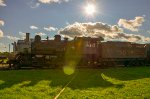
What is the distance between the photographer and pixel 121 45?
45281 millimetres

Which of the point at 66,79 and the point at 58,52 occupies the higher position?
the point at 58,52

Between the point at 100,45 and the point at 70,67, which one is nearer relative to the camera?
the point at 70,67

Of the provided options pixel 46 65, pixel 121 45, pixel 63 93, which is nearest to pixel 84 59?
pixel 46 65

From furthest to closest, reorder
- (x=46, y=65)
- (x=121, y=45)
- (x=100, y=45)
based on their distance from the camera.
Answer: (x=121, y=45), (x=100, y=45), (x=46, y=65)

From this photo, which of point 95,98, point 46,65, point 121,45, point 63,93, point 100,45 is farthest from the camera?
point 121,45

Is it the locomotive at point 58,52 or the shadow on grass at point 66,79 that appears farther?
the locomotive at point 58,52

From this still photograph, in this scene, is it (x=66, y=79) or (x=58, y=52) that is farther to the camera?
(x=58, y=52)

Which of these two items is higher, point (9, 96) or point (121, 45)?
point (121, 45)

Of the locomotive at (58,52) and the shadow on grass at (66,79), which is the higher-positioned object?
the locomotive at (58,52)

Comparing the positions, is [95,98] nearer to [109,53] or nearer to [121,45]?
[109,53]

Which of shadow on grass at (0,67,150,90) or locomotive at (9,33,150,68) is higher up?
locomotive at (9,33,150,68)

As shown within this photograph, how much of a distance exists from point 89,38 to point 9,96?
81.1 feet

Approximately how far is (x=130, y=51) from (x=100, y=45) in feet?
26.2

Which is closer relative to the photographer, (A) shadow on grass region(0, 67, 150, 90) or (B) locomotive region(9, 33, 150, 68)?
(A) shadow on grass region(0, 67, 150, 90)
